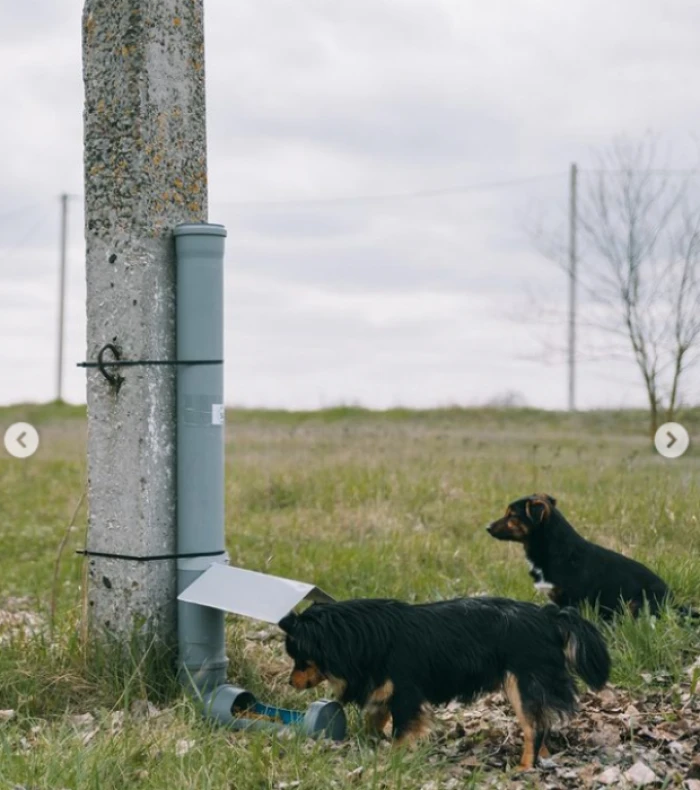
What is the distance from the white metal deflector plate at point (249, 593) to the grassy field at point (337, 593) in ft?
1.65

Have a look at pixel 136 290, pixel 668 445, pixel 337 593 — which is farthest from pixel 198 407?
pixel 668 445

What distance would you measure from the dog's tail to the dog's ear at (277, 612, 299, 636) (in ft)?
3.91

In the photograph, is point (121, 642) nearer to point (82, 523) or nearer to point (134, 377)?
point (134, 377)

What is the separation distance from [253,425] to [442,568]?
60.7 feet

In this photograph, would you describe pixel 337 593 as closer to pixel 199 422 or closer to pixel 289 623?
pixel 199 422

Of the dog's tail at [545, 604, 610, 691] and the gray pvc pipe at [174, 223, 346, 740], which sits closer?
the dog's tail at [545, 604, 610, 691]

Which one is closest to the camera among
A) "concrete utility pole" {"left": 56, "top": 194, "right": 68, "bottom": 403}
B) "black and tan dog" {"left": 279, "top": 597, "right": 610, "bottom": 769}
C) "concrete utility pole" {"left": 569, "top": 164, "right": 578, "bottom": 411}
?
"black and tan dog" {"left": 279, "top": 597, "right": 610, "bottom": 769}

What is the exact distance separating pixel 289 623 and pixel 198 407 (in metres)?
1.53

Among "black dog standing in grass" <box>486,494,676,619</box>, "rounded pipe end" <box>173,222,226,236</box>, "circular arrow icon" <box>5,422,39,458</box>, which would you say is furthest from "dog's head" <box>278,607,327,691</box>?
"circular arrow icon" <box>5,422,39,458</box>

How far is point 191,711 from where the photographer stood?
5262 mm

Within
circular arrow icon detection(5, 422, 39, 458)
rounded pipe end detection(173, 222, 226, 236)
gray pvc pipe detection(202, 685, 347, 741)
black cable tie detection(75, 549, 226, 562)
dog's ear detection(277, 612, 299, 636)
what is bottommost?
gray pvc pipe detection(202, 685, 347, 741)

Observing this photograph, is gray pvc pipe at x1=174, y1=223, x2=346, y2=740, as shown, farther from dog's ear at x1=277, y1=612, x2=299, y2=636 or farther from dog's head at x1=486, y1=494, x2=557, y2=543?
dog's head at x1=486, y1=494, x2=557, y2=543

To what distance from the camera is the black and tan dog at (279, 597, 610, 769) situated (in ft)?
16.7

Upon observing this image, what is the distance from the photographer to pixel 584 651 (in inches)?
206
